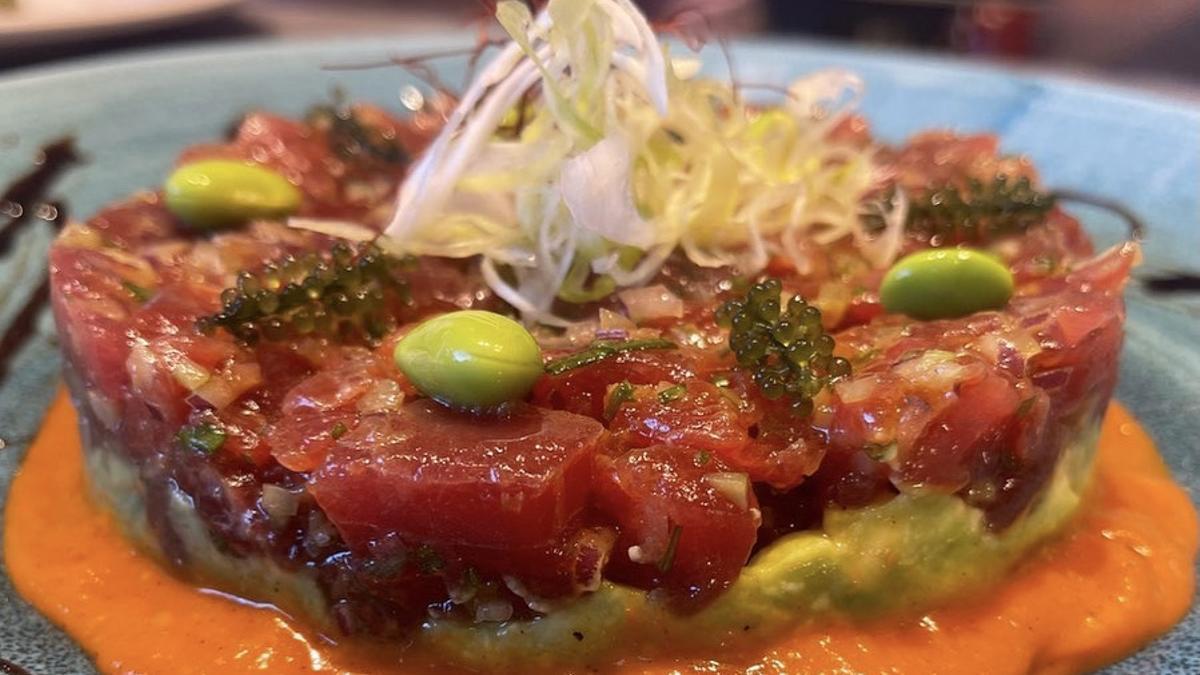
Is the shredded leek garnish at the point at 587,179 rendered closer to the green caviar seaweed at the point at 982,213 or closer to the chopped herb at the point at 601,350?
the green caviar seaweed at the point at 982,213

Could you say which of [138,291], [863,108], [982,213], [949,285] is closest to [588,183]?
[949,285]

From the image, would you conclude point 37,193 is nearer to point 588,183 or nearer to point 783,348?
point 588,183

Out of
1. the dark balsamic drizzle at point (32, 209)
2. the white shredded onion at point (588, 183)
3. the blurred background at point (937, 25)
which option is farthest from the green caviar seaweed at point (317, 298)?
the blurred background at point (937, 25)

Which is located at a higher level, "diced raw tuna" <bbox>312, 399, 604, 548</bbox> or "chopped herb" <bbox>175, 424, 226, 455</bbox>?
"diced raw tuna" <bbox>312, 399, 604, 548</bbox>

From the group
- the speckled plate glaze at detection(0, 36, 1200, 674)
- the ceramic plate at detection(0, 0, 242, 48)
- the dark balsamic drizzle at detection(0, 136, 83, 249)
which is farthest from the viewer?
the ceramic plate at detection(0, 0, 242, 48)

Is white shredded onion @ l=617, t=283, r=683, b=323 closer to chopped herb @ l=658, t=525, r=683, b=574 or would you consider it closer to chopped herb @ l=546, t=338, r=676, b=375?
chopped herb @ l=546, t=338, r=676, b=375

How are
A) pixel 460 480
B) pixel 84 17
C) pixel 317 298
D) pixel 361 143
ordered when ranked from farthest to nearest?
pixel 84 17 < pixel 361 143 < pixel 317 298 < pixel 460 480


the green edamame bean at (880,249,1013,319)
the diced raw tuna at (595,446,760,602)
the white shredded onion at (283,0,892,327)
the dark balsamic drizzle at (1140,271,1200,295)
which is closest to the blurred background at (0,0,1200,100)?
the dark balsamic drizzle at (1140,271,1200,295)
